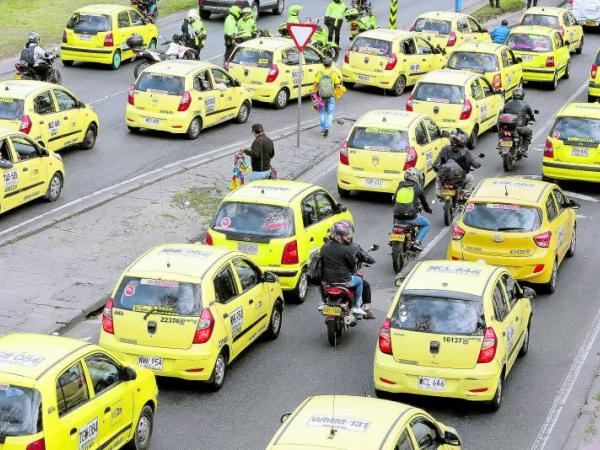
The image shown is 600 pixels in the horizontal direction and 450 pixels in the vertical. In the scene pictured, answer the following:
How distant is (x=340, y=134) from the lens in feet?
100

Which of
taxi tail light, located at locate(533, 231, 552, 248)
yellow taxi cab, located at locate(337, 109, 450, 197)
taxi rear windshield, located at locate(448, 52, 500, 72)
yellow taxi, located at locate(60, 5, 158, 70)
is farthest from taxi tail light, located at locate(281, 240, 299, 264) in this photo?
yellow taxi, located at locate(60, 5, 158, 70)

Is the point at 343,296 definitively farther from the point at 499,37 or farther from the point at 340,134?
the point at 499,37

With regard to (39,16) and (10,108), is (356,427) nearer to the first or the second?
(10,108)

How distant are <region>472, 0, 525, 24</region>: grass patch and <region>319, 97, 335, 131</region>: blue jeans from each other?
67.5ft

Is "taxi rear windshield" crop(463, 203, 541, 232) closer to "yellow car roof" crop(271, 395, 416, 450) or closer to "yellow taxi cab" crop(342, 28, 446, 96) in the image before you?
"yellow car roof" crop(271, 395, 416, 450)

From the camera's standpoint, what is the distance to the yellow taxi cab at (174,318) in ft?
50.4

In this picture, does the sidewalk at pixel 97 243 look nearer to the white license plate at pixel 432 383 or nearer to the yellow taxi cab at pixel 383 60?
the white license plate at pixel 432 383

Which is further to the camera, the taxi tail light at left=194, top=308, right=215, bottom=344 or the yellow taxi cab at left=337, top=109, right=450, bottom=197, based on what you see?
the yellow taxi cab at left=337, top=109, right=450, bottom=197

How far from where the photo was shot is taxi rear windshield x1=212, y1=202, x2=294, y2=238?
18969mm

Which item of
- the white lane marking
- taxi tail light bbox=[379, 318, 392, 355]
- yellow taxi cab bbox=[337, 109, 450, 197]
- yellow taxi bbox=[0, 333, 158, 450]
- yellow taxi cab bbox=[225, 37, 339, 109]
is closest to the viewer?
yellow taxi bbox=[0, 333, 158, 450]

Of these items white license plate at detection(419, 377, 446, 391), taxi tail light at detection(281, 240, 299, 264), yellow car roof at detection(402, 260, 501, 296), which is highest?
yellow car roof at detection(402, 260, 501, 296)

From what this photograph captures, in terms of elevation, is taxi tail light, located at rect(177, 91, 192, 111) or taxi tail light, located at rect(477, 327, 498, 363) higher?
taxi tail light, located at rect(477, 327, 498, 363)

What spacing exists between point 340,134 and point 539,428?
16.4 metres

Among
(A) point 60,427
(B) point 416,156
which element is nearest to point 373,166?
(B) point 416,156
